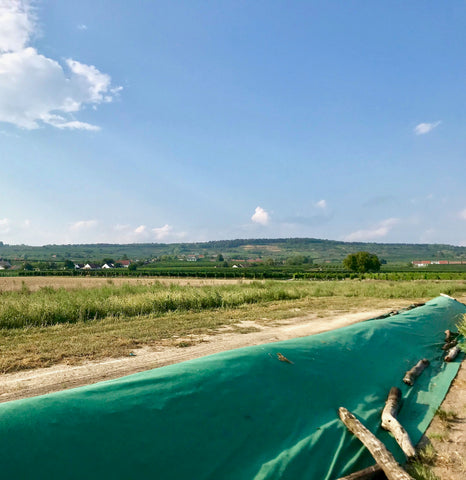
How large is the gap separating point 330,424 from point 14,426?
397 cm

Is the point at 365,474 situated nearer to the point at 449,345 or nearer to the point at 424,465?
the point at 424,465

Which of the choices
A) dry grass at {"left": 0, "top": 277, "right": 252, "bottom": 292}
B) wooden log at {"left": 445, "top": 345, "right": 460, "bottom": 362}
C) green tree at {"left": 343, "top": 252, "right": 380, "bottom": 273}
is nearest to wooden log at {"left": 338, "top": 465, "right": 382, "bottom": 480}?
wooden log at {"left": 445, "top": 345, "right": 460, "bottom": 362}

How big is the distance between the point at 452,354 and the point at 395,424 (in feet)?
18.8

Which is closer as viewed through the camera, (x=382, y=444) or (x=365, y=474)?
(x=365, y=474)

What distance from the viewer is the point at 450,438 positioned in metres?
5.81

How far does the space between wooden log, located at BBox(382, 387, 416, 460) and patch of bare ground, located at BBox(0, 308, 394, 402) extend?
4919 millimetres

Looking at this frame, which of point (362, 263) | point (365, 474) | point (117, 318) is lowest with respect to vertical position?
point (365, 474)

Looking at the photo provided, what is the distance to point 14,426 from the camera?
358 centimetres

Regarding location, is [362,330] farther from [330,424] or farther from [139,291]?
[139,291]

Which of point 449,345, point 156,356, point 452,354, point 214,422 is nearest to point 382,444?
point 214,422

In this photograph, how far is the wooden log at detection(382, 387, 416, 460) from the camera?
17.1ft

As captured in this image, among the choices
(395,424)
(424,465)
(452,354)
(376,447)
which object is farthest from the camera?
(452,354)

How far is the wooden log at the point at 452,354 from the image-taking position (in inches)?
390

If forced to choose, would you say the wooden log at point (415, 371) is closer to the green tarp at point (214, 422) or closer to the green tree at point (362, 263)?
the green tarp at point (214, 422)
